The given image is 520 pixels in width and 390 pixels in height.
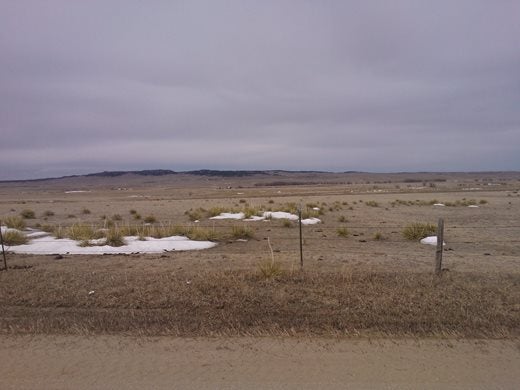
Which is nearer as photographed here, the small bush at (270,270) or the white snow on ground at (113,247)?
the small bush at (270,270)

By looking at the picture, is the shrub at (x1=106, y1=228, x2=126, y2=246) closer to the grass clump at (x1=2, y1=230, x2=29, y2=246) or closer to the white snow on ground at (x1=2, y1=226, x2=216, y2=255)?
the white snow on ground at (x1=2, y1=226, x2=216, y2=255)

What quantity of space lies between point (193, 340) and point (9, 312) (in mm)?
3456

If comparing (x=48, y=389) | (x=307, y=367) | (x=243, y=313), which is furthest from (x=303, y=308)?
(x=48, y=389)

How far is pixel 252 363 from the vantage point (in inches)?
185

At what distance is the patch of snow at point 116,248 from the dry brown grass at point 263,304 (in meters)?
4.41

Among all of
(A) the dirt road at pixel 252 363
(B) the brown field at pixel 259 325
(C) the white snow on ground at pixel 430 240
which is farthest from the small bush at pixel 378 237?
(A) the dirt road at pixel 252 363

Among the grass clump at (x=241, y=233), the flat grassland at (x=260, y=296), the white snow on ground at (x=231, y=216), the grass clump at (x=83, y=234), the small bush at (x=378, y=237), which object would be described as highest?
the flat grassland at (x=260, y=296)

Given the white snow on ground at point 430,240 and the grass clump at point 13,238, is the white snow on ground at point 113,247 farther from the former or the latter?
the white snow on ground at point 430,240

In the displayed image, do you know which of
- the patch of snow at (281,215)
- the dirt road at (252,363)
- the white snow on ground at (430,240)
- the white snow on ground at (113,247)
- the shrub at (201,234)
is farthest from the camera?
the patch of snow at (281,215)

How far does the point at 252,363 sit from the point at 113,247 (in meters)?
10.5

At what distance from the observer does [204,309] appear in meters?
6.66

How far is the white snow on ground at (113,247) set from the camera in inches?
524

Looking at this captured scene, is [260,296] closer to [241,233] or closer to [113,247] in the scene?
[113,247]

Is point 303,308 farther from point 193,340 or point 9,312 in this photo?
point 9,312
